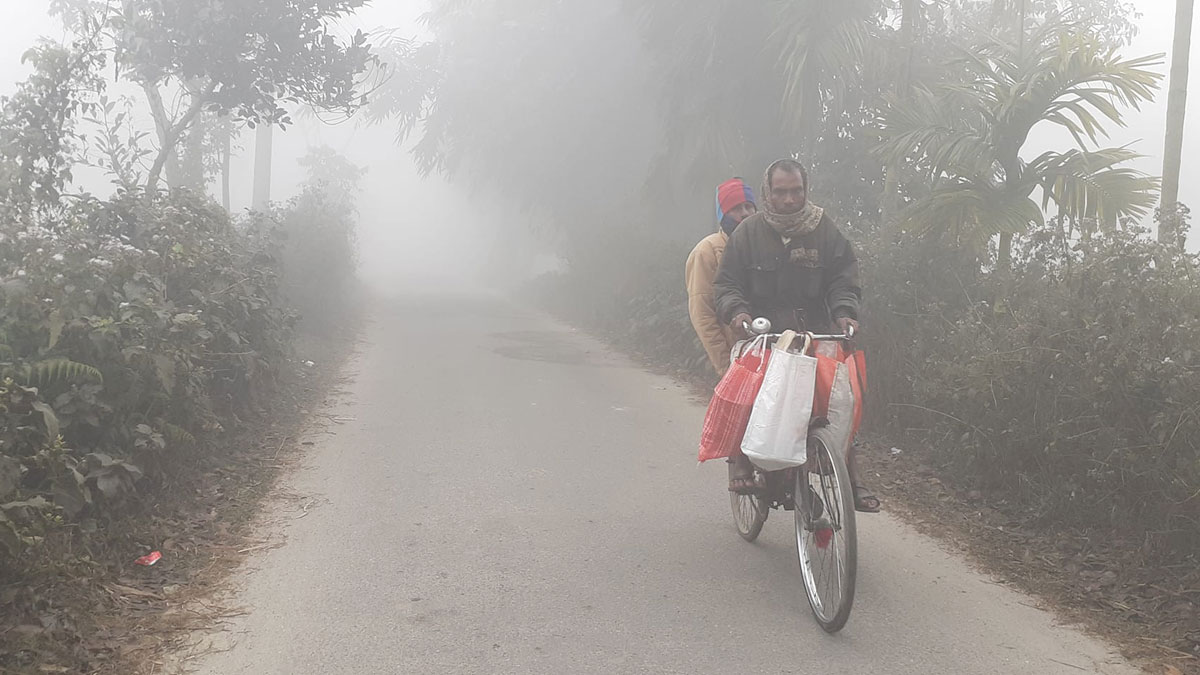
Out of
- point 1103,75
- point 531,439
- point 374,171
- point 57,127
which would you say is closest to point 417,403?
point 531,439

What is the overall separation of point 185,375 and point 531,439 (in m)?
2.70

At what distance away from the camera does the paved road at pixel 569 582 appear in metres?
3.82

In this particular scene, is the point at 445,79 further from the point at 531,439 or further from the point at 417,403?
the point at 531,439

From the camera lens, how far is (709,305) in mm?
5445

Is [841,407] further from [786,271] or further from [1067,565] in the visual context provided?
[1067,565]

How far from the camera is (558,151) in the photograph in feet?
70.4

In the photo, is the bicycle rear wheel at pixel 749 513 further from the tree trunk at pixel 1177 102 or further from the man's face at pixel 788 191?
the tree trunk at pixel 1177 102

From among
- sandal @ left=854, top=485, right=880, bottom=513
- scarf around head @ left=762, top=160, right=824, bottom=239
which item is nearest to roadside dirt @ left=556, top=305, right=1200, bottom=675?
sandal @ left=854, top=485, right=880, bottom=513

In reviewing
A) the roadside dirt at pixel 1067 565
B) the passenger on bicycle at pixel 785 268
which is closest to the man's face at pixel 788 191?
the passenger on bicycle at pixel 785 268

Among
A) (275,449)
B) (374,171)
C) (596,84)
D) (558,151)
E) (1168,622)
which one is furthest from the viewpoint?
(374,171)

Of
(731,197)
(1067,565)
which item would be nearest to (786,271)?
(731,197)

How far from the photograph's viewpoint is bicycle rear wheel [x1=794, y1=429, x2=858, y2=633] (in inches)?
154

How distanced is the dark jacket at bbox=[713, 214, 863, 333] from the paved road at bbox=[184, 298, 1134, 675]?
130 cm

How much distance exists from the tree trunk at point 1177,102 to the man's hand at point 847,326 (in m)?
5.69
